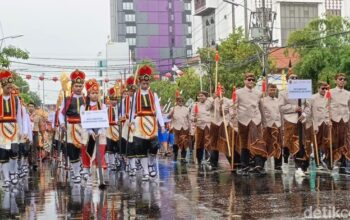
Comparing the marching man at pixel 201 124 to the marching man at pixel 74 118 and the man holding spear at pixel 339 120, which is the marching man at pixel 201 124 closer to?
the man holding spear at pixel 339 120

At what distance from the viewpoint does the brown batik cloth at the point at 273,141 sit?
13.0 metres

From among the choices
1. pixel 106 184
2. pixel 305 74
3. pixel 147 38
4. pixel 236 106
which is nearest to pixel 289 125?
pixel 236 106

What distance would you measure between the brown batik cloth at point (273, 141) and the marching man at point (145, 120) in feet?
7.09

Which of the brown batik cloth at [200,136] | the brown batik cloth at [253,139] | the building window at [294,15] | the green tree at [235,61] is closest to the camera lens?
the brown batik cloth at [253,139]

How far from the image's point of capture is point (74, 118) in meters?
12.4

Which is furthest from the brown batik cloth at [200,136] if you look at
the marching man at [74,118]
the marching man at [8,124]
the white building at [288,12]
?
the white building at [288,12]

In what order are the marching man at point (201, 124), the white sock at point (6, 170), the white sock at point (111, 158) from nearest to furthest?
the white sock at point (6, 170), the white sock at point (111, 158), the marching man at point (201, 124)

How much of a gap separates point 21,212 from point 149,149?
13.4 ft

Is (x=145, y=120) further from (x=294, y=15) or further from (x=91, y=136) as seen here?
(x=294, y=15)

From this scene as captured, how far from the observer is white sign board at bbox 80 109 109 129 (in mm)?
11484

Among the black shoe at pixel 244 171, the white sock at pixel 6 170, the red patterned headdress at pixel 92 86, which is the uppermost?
the red patterned headdress at pixel 92 86

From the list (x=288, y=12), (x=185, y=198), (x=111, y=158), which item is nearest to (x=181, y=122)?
(x=111, y=158)

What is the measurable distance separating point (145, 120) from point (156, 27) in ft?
429

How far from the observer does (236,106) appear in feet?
42.4
